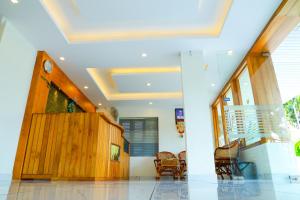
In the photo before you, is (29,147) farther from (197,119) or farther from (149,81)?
(149,81)

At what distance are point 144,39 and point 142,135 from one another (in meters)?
4.43

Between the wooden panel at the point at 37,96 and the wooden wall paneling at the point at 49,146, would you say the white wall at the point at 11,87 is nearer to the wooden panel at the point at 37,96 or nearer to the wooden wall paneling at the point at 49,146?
the wooden panel at the point at 37,96

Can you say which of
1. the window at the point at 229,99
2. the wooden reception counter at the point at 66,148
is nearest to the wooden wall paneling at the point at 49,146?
the wooden reception counter at the point at 66,148

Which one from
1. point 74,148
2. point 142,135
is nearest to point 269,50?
point 74,148

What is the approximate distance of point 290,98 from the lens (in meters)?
3.11

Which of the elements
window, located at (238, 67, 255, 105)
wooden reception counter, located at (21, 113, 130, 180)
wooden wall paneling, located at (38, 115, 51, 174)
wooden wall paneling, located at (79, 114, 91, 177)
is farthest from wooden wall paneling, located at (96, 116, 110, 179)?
window, located at (238, 67, 255, 105)

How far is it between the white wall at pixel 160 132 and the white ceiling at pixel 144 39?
3.12 m

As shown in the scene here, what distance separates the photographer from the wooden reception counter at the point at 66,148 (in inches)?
143

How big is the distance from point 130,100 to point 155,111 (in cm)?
122

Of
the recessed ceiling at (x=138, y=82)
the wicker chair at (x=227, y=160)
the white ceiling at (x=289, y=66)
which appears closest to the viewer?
the white ceiling at (x=289, y=66)

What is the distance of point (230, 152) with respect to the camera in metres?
4.09

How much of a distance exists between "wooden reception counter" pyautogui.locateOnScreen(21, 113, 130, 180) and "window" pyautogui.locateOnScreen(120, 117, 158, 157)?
321 centimetres

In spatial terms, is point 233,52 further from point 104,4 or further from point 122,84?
point 122,84

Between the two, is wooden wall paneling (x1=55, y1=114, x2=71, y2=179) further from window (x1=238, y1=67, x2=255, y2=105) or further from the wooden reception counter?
window (x1=238, y1=67, x2=255, y2=105)
